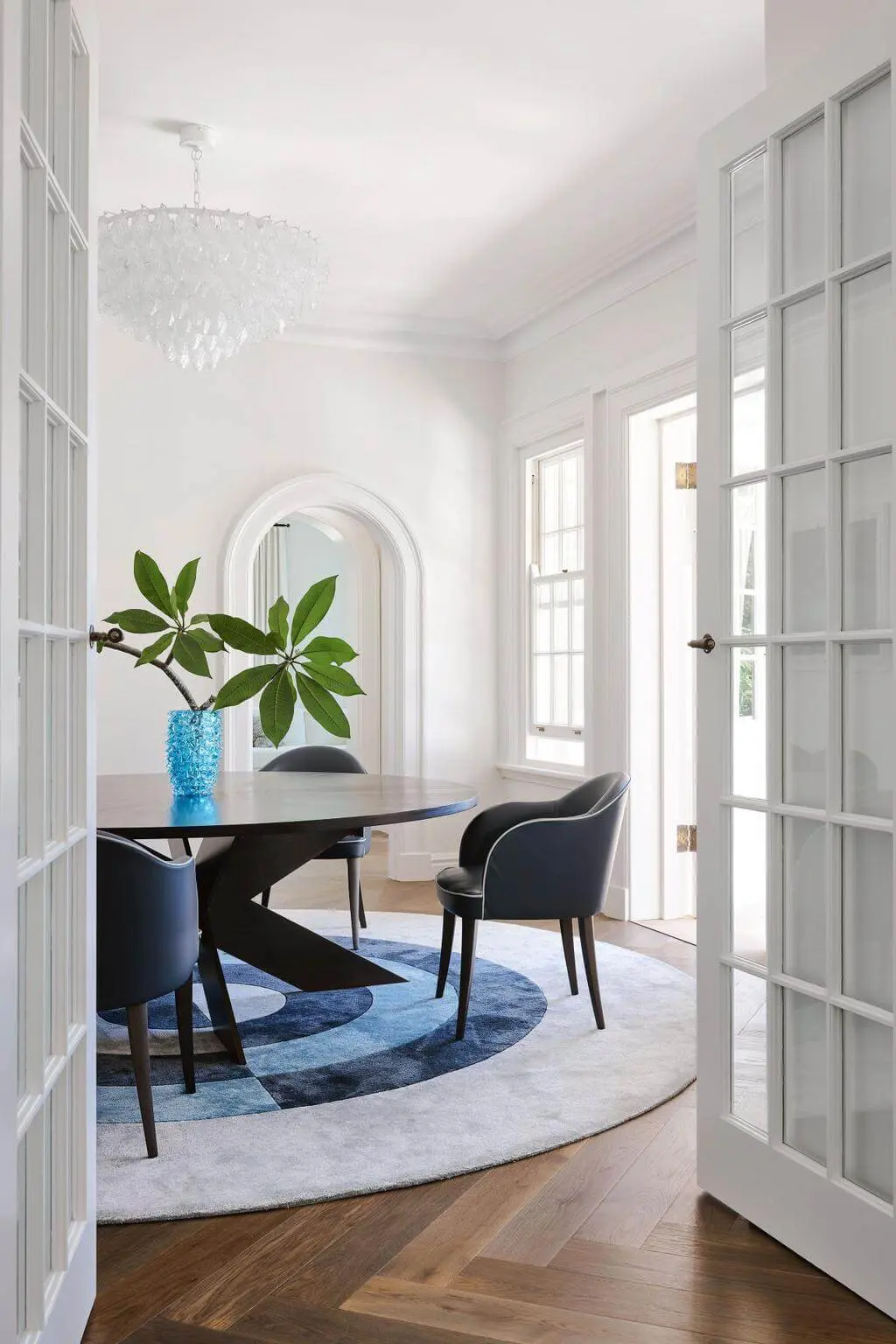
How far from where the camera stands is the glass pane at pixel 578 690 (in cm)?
609

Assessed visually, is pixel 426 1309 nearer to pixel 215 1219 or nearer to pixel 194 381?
pixel 215 1219

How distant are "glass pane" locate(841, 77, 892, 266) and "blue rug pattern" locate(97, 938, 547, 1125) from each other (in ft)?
7.54

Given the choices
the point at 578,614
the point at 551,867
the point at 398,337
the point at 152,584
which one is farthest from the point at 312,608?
the point at 398,337

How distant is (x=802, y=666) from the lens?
2.28 m

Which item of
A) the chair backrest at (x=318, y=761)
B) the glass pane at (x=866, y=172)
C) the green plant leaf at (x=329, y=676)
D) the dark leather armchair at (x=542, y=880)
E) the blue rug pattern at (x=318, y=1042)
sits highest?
the glass pane at (x=866, y=172)

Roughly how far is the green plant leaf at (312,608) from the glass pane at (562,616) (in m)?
2.83

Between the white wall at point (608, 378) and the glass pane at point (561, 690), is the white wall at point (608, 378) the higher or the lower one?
the higher one

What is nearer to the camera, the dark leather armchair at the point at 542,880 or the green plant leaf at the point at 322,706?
the green plant leaf at the point at 322,706

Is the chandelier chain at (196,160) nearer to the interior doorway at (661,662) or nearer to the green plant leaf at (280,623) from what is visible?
the green plant leaf at (280,623)

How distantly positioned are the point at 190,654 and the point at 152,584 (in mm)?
279

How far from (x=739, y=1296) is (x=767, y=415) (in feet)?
5.34

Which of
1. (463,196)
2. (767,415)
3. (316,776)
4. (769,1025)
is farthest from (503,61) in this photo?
(769,1025)

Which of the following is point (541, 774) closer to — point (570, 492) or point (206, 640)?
point (570, 492)

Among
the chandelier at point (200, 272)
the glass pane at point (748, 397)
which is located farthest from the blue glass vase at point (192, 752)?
the glass pane at point (748, 397)
